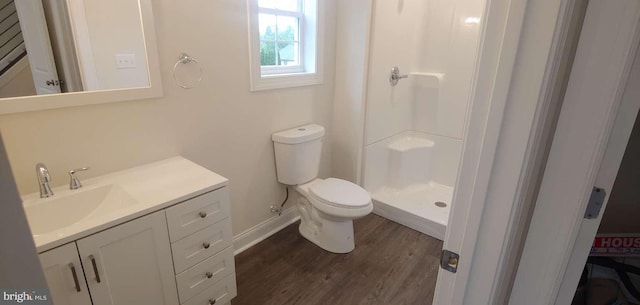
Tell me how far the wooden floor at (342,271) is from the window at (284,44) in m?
1.14

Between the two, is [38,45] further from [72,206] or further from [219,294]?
[219,294]

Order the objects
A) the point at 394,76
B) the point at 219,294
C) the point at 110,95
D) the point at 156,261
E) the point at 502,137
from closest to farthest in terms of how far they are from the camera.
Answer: the point at 502,137, the point at 156,261, the point at 110,95, the point at 219,294, the point at 394,76

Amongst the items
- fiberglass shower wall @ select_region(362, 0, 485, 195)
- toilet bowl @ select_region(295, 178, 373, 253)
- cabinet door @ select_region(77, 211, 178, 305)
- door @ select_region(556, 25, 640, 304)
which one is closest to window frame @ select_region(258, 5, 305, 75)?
fiberglass shower wall @ select_region(362, 0, 485, 195)

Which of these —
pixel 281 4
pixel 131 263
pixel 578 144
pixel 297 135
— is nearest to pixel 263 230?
pixel 297 135

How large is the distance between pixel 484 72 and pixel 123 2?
1533 millimetres

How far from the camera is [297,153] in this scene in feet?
7.29

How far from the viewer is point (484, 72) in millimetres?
605

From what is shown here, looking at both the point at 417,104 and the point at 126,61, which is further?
the point at 417,104

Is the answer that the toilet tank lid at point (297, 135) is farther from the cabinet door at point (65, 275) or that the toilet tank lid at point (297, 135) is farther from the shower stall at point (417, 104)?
the cabinet door at point (65, 275)

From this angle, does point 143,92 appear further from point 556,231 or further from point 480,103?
point 556,231

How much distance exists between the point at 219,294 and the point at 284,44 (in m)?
1.67

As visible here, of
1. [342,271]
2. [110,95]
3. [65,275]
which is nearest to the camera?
[65,275]

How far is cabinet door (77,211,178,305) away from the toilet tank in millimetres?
1048

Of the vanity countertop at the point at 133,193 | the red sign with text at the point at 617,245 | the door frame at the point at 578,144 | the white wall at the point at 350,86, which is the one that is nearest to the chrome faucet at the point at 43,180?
the vanity countertop at the point at 133,193
